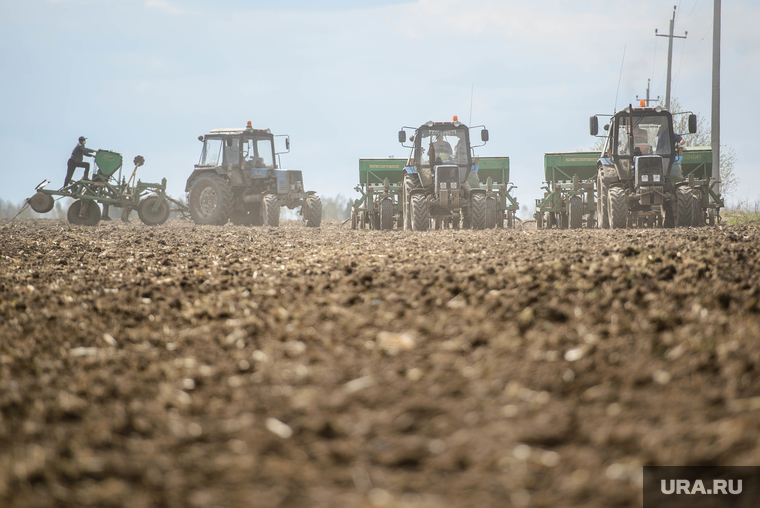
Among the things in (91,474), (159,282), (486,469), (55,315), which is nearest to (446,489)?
(486,469)

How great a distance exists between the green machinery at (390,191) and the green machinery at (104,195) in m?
5.44

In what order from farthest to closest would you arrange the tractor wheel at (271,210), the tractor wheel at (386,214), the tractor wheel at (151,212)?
the tractor wheel at (151,212) < the tractor wheel at (271,210) < the tractor wheel at (386,214)

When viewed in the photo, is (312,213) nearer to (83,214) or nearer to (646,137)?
(83,214)

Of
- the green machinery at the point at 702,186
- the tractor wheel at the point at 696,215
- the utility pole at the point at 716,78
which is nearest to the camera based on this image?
the tractor wheel at the point at 696,215

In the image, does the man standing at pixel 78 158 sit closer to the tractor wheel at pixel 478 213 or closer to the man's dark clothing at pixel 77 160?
the man's dark clothing at pixel 77 160

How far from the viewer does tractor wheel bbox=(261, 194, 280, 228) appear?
1647cm

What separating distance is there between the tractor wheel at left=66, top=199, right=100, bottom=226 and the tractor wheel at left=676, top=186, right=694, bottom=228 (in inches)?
592

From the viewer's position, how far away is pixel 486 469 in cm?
195

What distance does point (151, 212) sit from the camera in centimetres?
1792

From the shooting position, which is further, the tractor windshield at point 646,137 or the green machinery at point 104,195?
the green machinery at point 104,195

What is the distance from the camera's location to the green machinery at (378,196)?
594 inches
